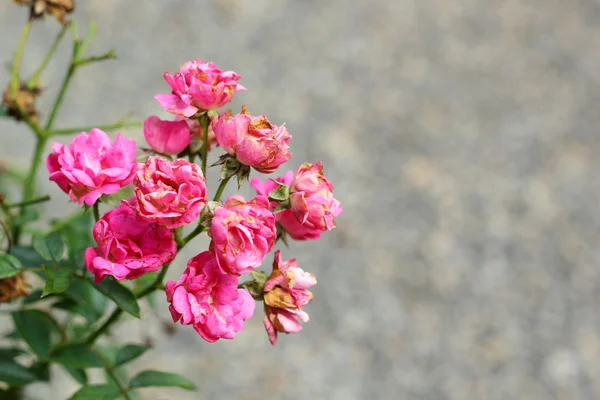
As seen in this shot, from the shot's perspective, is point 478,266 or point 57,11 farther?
point 478,266

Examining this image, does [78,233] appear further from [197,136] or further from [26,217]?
[197,136]

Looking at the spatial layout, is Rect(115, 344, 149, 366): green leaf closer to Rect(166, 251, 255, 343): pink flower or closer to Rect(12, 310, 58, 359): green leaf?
Rect(12, 310, 58, 359): green leaf

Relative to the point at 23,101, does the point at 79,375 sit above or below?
below

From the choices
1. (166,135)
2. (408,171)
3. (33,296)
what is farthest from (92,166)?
(408,171)

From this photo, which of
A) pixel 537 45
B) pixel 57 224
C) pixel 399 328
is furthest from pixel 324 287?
pixel 537 45

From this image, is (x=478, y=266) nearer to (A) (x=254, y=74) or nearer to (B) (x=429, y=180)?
(B) (x=429, y=180)

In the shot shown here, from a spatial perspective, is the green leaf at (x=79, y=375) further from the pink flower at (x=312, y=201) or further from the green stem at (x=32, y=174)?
the pink flower at (x=312, y=201)

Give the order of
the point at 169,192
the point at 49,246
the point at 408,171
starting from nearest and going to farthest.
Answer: the point at 169,192 → the point at 49,246 → the point at 408,171
